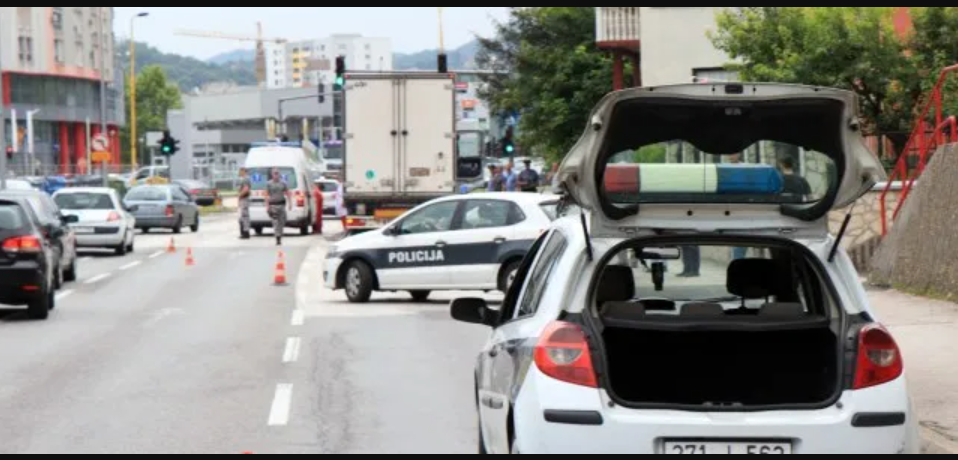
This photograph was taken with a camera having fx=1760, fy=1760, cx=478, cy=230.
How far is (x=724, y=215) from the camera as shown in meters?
7.52

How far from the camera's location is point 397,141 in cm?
3681

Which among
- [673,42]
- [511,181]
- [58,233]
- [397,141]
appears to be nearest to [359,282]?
[58,233]

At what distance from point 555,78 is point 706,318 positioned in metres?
47.8

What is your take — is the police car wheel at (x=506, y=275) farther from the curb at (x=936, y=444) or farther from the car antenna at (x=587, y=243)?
the car antenna at (x=587, y=243)

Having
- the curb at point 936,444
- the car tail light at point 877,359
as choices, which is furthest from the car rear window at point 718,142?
the curb at point 936,444

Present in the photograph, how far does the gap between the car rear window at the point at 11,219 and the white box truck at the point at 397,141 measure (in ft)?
52.4

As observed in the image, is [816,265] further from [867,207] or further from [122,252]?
[122,252]

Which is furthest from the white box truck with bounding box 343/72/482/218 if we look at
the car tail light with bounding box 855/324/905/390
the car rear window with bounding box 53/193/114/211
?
the car tail light with bounding box 855/324/905/390

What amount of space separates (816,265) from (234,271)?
24778mm

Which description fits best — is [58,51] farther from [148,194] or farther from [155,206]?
[155,206]

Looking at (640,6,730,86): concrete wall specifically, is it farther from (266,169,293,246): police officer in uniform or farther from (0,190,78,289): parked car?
(0,190,78,289): parked car
